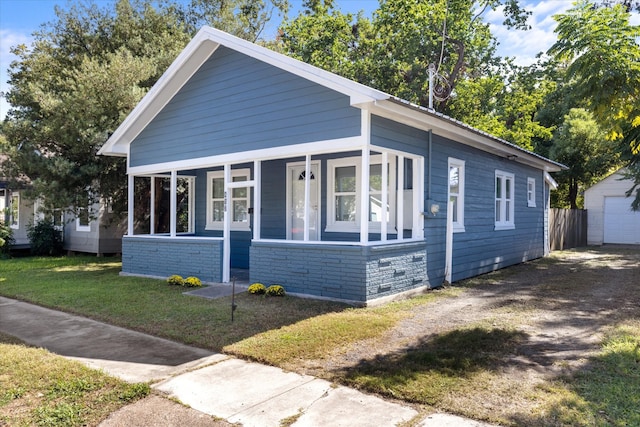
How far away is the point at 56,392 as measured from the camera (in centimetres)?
415

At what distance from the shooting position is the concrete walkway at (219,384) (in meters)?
3.63

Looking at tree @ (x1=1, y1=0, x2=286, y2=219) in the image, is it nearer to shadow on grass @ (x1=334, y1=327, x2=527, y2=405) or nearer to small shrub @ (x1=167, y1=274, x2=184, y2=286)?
small shrub @ (x1=167, y1=274, x2=184, y2=286)

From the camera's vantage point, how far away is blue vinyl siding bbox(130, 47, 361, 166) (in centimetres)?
808

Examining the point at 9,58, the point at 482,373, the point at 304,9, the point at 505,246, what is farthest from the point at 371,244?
the point at 304,9

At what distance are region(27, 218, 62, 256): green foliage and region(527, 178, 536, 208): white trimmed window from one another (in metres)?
17.2

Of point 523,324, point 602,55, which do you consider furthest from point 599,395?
point 602,55

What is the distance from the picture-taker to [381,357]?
4969 millimetres

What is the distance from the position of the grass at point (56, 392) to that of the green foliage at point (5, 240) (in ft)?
45.9

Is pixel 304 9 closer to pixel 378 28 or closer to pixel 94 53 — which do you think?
pixel 378 28

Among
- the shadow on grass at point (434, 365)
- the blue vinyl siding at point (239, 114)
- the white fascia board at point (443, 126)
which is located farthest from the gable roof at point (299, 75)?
the shadow on grass at point (434, 365)

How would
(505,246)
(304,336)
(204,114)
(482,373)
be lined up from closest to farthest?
(482,373)
(304,336)
(204,114)
(505,246)

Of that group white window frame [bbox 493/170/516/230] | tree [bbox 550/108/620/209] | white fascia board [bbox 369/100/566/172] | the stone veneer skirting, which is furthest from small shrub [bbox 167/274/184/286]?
tree [bbox 550/108/620/209]

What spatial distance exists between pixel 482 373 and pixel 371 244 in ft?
10.8

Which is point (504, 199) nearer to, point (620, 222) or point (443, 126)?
point (443, 126)
